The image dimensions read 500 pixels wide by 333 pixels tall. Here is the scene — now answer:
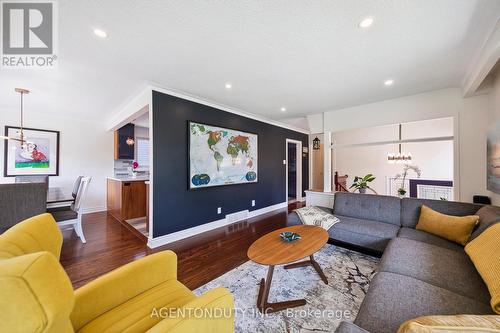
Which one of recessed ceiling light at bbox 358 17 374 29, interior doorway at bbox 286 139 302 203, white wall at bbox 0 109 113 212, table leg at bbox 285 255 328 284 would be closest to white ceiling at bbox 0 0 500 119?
recessed ceiling light at bbox 358 17 374 29

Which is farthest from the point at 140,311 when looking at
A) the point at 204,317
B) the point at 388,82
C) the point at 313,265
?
the point at 388,82

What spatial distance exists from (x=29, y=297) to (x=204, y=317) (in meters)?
0.57

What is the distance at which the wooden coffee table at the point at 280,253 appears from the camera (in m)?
1.52

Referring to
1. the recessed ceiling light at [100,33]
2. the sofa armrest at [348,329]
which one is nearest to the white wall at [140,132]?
the recessed ceiling light at [100,33]

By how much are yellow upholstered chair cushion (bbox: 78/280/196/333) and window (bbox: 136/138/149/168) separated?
4.78m

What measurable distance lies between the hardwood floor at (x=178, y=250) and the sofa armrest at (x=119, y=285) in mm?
783

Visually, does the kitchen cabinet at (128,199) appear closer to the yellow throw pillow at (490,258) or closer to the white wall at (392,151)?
the white wall at (392,151)

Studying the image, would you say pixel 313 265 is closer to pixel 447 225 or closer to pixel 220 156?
pixel 447 225

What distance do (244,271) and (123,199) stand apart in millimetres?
2999

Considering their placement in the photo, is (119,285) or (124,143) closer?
(119,285)

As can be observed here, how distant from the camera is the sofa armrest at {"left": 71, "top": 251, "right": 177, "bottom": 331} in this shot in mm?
938

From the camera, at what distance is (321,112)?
13.7 feet

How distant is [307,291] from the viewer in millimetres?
1723

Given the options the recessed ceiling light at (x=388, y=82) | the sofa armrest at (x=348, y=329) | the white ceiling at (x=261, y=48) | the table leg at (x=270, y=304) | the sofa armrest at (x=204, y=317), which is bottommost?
the table leg at (x=270, y=304)
